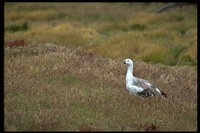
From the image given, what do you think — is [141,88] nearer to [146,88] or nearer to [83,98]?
[146,88]

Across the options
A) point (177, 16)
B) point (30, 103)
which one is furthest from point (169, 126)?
point (177, 16)

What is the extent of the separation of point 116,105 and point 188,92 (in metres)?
3.40

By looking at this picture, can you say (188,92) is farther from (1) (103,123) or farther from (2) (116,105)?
(1) (103,123)

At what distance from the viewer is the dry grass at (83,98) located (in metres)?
9.27

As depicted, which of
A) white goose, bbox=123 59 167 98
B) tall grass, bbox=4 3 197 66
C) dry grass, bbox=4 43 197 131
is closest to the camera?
dry grass, bbox=4 43 197 131

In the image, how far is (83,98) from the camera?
10648 millimetres

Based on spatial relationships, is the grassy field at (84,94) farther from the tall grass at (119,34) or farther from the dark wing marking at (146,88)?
the tall grass at (119,34)

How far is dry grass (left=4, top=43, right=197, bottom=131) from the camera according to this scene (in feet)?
30.4

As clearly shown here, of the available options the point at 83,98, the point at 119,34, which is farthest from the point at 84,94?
the point at 119,34

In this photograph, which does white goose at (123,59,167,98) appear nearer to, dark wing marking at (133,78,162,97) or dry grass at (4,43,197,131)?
dark wing marking at (133,78,162,97)

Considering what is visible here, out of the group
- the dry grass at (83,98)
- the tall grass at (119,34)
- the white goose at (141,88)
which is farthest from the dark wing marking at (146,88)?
the tall grass at (119,34)

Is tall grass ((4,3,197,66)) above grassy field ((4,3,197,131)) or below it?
above

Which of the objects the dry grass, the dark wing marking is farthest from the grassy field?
the dark wing marking

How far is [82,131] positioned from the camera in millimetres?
8727
